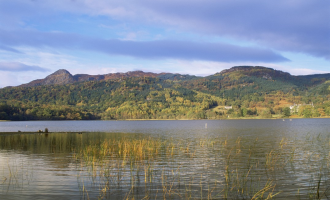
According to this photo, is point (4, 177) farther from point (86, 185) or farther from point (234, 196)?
point (234, 196)

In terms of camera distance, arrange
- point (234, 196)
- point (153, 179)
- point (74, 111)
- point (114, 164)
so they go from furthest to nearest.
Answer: point (74, 111) < point (114, 164) < point (153, 179) < point (234, 196)

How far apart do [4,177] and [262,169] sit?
14759 mm

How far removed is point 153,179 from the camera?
1448 cm

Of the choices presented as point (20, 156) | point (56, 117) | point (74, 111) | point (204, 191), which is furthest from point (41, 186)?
point (74, 111)

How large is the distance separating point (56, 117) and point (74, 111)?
1859 centimetres

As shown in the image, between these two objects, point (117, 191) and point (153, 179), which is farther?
point (153, 179)

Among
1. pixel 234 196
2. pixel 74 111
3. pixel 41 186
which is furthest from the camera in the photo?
pixel 74 111

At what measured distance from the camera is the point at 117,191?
12234 millimetres

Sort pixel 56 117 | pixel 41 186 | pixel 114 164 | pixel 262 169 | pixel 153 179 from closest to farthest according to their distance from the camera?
pixel 41 186
pixel 153 179
pixel 262 169
pixel 114 164
pixel 56 117

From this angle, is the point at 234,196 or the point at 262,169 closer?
the point at 234,196

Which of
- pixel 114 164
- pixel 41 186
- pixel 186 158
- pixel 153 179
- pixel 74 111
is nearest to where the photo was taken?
pixel 41 186

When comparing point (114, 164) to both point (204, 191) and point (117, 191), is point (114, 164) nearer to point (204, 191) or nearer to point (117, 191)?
point (117, 191)

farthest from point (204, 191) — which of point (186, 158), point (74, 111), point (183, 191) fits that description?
point (74, 111)

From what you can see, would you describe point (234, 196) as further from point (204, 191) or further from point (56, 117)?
point (56, 117)
